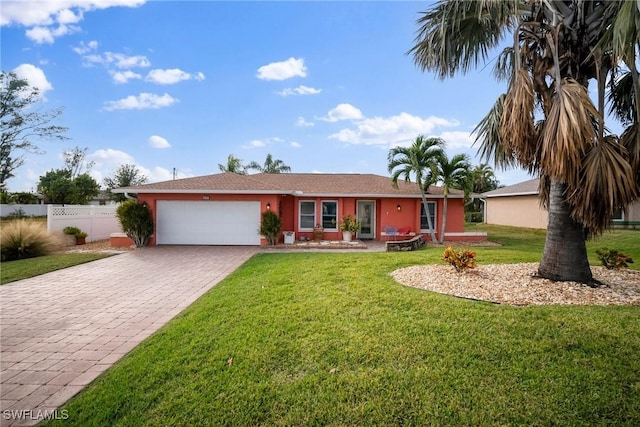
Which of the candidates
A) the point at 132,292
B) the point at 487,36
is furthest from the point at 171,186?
the point at 487,36

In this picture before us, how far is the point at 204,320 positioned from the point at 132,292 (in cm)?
308

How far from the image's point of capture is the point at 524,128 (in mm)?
5590

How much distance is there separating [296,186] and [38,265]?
36.0ft

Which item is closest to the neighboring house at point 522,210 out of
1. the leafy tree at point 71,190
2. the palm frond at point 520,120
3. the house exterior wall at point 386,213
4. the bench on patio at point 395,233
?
the house exterior wall at point 386,213

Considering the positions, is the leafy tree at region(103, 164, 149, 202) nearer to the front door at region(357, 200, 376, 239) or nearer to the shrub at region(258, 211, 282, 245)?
the shrub at region(258, 211, 282, 245)

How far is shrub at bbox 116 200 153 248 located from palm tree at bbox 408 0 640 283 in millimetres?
12480

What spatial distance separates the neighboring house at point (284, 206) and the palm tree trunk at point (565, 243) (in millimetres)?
9681

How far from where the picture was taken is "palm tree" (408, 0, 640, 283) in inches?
187

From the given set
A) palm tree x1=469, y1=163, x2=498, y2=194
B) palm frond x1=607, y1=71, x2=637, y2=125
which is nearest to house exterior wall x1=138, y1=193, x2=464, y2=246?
palm frond x1=607, y1=71, x2=637, y2=125

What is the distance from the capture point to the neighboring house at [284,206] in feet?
46.3

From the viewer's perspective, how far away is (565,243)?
6.03 m

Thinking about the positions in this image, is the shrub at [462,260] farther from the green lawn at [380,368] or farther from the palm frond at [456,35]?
the palm frond at [456,35]

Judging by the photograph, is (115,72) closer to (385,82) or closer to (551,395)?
(385,82)

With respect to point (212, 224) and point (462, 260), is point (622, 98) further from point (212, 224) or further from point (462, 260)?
point (212, 224)
